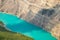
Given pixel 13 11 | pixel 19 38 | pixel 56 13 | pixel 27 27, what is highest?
pixel 13 11

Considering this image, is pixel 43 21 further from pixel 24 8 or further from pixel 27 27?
pixel 24 8

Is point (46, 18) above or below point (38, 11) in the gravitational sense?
below

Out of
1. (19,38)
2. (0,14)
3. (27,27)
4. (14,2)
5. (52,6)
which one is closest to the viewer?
(19,38)

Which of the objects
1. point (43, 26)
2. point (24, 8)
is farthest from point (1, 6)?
point (43, 26)

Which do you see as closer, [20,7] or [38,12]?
[38,12]

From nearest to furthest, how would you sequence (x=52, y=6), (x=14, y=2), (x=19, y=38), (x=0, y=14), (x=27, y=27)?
(x=19, y=38) → (x=27, y=27) → (x=52, y=6) → (x=0, y=14) → (x=14, y=2)

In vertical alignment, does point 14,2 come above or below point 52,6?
above

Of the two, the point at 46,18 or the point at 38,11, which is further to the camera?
the point at 38,11
